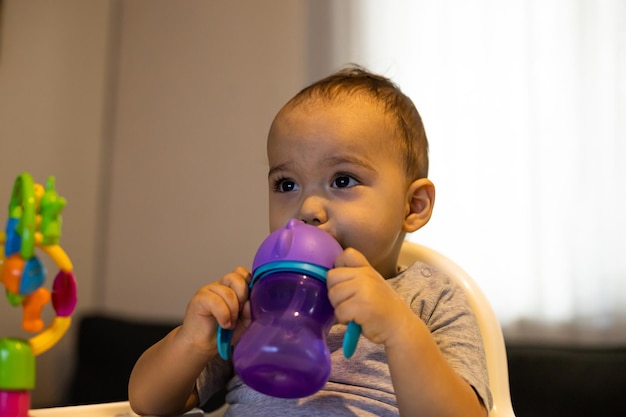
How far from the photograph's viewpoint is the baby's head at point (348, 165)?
2.42ft

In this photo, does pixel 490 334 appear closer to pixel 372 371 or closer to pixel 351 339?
pixel 372 371

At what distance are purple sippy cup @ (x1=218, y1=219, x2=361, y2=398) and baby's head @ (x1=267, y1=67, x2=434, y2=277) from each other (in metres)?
0.13

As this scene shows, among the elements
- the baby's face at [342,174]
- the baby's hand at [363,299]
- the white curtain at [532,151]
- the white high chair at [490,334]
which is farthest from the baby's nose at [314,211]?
the white curtain at [532,151]

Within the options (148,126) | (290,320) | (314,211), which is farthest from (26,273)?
(148,126)

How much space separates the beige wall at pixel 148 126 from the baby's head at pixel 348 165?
0.97 meters

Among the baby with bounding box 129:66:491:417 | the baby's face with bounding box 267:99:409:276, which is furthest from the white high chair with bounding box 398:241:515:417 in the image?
the baby's face with bounding box 267:99:409:276

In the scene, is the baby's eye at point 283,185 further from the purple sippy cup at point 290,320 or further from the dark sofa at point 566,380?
the dark sofa at point 566,380

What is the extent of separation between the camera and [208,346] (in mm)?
666

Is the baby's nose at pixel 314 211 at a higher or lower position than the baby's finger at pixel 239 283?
higher

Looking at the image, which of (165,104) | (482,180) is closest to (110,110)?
(165,104)

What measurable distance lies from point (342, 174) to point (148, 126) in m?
1.42

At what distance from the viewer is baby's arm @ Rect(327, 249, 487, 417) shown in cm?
56

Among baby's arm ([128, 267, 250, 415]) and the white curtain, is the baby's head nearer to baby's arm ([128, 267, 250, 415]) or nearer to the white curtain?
baby's arm ([128, 267, 250, 415])

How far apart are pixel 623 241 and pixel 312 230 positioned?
114cm
